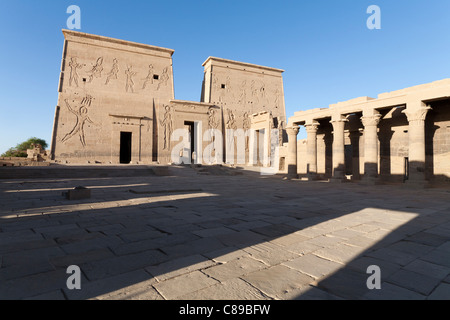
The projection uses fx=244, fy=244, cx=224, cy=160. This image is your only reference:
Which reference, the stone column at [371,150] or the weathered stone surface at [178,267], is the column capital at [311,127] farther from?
the weathered stone surface at [178,267]

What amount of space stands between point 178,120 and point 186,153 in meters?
3.50

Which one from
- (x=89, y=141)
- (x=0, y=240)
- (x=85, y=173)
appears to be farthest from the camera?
(x=89, y=141)

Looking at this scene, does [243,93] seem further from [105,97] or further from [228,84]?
[105,97]

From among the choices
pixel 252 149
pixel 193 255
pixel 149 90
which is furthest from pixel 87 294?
pixel 252 149

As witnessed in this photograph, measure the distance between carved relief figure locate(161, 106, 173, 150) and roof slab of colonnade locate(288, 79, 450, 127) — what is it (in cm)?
1312

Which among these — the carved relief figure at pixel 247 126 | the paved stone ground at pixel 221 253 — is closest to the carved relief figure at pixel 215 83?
the carved relief figure at pixel 247 126

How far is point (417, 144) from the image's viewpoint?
1195cm

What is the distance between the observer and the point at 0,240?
3.45 meters

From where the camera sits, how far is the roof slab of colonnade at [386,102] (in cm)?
1115

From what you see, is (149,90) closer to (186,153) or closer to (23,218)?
(186,153)

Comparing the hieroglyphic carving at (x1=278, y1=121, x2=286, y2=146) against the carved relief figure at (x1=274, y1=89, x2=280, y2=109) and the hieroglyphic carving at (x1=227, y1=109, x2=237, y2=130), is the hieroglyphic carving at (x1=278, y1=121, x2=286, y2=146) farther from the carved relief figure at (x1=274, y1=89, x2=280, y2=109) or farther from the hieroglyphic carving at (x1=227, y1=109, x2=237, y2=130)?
the hieroglyphic carving at (x1=227, y1=109, x2=237, y2=130)

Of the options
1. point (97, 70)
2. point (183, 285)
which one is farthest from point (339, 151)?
point (97, 70)

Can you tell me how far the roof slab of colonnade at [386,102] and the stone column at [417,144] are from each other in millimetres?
257

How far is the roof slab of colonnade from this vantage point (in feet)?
36.6
